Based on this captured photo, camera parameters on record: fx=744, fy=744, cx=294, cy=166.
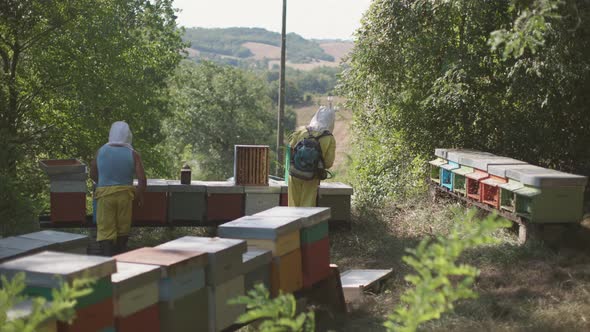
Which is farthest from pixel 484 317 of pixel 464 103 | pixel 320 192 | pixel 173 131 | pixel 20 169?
pixel 173 131

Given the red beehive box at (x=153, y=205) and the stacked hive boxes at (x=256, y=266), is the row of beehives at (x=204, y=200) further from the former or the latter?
the stacked hive boxes at (x=256, y=266)

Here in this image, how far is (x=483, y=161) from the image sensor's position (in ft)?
29.3

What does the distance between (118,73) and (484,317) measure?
12.2m

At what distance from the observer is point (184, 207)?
9891 millimetres

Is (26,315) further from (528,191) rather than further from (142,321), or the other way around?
(528,191)

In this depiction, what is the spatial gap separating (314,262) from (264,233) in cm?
88

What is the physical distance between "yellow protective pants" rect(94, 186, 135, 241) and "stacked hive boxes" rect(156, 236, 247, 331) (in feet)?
7.26

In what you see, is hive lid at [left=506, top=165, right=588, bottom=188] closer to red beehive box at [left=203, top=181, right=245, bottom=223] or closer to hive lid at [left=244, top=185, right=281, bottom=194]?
hive lid at [left=244, top=185, right=281, bottom=194]

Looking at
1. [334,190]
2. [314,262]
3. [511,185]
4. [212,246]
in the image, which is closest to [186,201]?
[334,190]

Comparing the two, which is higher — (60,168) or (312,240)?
(60,168)

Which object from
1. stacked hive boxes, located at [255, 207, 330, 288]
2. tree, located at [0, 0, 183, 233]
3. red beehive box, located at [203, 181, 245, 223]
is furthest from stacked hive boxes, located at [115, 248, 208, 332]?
tree, located at [0, 0, 183, 233]

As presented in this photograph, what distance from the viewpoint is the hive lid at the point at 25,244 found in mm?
5043

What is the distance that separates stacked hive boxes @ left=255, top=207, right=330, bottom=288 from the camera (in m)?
6.19

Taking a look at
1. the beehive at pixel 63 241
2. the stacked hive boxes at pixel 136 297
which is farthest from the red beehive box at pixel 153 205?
the stacked hive boxes at pixel 136 297
